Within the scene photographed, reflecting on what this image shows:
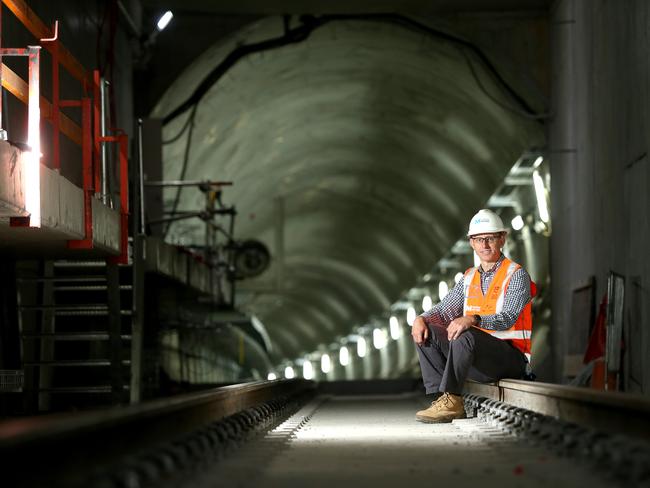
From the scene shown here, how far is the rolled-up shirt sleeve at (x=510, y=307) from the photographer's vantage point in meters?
7.40

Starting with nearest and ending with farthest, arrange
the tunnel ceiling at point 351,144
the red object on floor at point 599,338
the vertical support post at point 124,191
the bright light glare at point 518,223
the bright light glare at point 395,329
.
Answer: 1. the vertical support post at point 124,191
2. the red object on floor at point 599,338
3. the tunnel ceiling at point 351,144
4. the bright light glare at point 518,223
5. the bright light glare at point 395,329

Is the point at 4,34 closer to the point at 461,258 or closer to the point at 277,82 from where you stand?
the point at 277,82

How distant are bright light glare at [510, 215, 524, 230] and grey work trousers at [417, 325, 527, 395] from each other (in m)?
11.7

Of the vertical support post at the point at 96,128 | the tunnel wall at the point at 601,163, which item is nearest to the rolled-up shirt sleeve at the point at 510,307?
the vertical support post at the point at 96,128

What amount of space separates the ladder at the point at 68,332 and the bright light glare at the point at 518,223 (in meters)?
7.37

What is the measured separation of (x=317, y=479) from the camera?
168 inches

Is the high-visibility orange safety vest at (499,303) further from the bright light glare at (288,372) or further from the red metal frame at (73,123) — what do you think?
the bright light glare at (288,372)

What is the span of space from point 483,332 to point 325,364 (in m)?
35.1

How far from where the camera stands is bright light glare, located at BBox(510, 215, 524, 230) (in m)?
19.4

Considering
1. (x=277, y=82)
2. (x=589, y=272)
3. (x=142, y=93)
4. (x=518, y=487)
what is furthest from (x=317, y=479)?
(x=277, y=82)

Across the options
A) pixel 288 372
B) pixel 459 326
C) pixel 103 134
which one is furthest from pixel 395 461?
pixel 288 372

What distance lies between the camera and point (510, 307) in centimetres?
742

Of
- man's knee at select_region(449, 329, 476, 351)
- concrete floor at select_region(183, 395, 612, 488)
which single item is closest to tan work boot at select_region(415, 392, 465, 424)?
concrete floor at select_region(183, 395, 612, 488)

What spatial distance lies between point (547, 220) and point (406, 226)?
1138 cm
